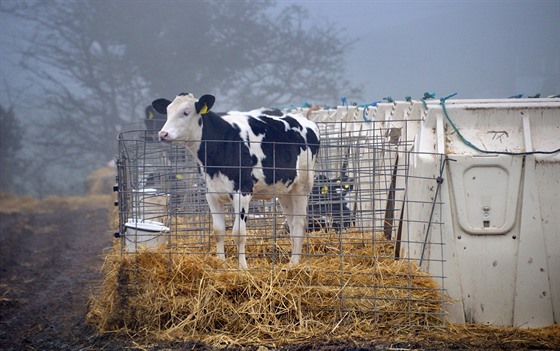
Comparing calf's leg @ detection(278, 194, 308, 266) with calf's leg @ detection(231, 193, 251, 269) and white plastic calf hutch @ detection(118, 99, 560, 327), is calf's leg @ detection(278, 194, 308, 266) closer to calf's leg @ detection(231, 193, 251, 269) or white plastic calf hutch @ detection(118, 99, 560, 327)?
calf's leg @ detection(231, 193, 251, 269)

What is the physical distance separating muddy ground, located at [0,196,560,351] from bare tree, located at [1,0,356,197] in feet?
57.1

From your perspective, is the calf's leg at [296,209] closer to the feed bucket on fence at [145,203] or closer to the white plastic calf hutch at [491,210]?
the feed bucket on fence at [145,203]

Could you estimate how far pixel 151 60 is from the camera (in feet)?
132

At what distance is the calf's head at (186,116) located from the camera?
7.53 metres

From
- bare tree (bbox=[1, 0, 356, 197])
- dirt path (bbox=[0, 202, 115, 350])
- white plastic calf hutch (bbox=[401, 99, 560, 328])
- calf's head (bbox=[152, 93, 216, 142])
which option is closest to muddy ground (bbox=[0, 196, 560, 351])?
dirt path (bbox=[0, 202, 115, 350])

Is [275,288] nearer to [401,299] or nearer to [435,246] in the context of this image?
[401,299]

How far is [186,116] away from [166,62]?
3374 cm

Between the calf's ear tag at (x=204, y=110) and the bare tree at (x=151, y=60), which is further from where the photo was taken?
the bare tree at (x=151, y=60)

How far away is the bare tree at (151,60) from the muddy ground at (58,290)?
17.4m

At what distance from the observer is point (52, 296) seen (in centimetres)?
906

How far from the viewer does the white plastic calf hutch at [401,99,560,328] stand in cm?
636

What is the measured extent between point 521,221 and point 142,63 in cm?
3519

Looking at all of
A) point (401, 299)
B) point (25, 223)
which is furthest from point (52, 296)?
point (25, 223)

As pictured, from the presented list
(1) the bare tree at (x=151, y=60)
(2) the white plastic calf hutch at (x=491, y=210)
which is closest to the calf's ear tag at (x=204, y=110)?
(2) the white plastic calf hutch at (x=491, y=210)
